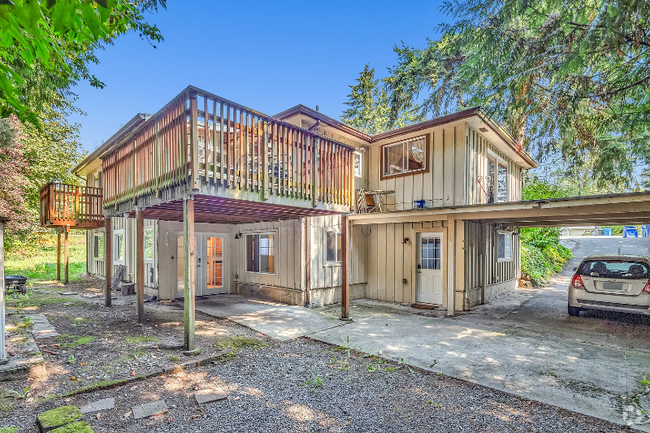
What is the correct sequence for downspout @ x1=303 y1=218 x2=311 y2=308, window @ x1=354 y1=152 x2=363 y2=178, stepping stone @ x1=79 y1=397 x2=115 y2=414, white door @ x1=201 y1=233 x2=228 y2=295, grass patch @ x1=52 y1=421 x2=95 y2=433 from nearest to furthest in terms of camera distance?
grass patch @ x1=52 y1=421 x2=95 y2=433, stepping stone @ x1=79 y1=397 x2=115 y2=414, downspout @ x1=303 y1=218 x2=311 y2=308, white door @ x1=201 y1=233 x2=228 y2=295, window @ x1=354 y1=152 x2=363 y2=178

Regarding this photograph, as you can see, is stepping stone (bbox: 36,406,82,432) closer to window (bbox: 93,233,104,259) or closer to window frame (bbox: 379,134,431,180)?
window frame (bbox: 379,134,431,180)

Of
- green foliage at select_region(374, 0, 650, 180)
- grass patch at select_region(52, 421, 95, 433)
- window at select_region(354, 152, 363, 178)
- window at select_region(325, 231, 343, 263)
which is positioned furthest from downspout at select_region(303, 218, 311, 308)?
grass patch at select_region(52, 421, 95, 433)

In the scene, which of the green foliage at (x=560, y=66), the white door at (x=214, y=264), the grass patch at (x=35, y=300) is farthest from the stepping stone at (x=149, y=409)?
the green foliage at (x=560, y=66)

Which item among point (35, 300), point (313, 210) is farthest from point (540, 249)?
point (35, 300)

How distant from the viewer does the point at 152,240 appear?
902cm

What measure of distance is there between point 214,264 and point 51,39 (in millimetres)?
7453

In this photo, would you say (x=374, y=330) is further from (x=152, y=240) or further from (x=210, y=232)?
(x=152, y=240)

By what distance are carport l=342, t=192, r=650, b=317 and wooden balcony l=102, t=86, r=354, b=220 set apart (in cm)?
132

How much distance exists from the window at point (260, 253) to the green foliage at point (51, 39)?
205 inches

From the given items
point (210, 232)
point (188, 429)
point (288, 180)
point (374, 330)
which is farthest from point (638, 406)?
point (210, 232)

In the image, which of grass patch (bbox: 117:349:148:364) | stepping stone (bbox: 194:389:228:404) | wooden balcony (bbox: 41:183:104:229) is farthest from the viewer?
wooden balcony (bbox: 41:183:104:229)

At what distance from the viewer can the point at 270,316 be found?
7.39 meters

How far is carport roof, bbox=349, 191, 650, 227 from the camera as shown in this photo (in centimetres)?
543

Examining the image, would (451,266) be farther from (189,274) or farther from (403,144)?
(189,274)
